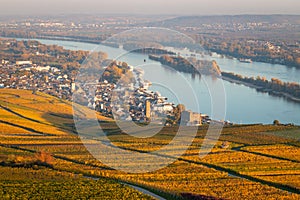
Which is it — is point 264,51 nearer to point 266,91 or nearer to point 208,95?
point 266,91

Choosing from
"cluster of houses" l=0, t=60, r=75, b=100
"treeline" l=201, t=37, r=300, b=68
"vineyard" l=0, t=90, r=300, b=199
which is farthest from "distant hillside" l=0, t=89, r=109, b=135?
"treeline" l=201, t=37, r=300, b=68

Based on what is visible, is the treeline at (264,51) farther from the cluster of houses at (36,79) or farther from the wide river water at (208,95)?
the cluster of houses at (36,79)

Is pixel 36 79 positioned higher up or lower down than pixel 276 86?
lower down

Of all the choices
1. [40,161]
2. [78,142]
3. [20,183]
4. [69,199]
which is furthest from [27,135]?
[69,199]

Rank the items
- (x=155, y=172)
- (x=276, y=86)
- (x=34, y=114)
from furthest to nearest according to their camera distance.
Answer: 1. (x=276, y=86)
2. (x=34, y=114)
3. (x=155, y=172)

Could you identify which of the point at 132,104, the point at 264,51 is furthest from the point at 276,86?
the point at 264,51

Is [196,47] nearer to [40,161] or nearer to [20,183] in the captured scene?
[40,161]
